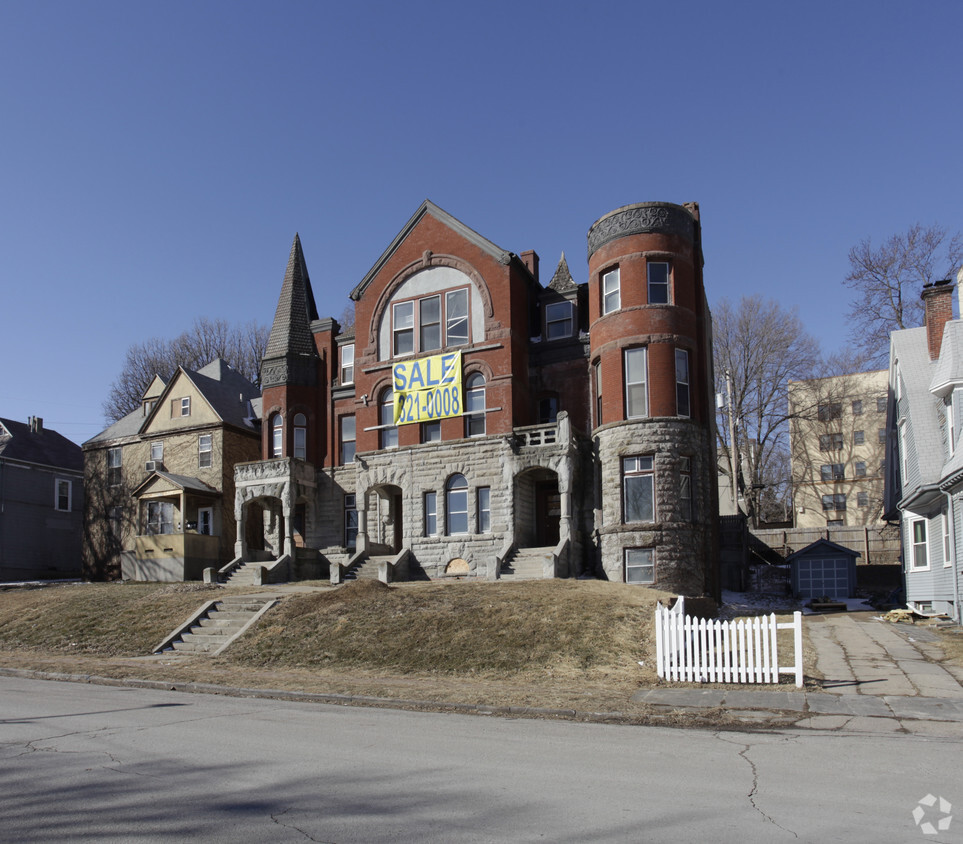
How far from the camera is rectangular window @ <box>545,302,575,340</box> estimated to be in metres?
33.4

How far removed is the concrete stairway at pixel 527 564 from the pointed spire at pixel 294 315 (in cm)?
1508

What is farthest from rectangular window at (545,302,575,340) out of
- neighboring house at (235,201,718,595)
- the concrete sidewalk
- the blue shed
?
the concrete sidewalk

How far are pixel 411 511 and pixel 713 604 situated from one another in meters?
11.5

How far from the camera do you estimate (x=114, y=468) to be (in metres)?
44.3

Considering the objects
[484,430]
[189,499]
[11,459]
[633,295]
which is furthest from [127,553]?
[633,295]

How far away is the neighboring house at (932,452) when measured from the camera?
76.5 ft

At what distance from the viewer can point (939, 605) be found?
2558cm

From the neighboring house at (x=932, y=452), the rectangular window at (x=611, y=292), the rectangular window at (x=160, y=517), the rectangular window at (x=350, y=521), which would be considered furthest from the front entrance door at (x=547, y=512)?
the rectangular window at (x=160, y=517)

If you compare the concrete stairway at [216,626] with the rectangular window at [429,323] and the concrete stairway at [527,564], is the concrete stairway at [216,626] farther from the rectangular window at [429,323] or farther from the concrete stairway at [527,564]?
the rectangular window at [429,323]

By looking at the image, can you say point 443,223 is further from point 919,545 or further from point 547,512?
point 919,545

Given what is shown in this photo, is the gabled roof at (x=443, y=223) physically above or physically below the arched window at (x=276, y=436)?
above

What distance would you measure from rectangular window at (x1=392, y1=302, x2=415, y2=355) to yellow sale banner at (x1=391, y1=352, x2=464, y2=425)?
2.73 ft

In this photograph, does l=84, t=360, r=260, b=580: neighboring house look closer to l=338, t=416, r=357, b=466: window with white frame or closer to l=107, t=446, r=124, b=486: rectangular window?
l=107, t=446, r=124, b=486: rectangular window

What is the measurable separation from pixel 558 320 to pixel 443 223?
6029 mm
